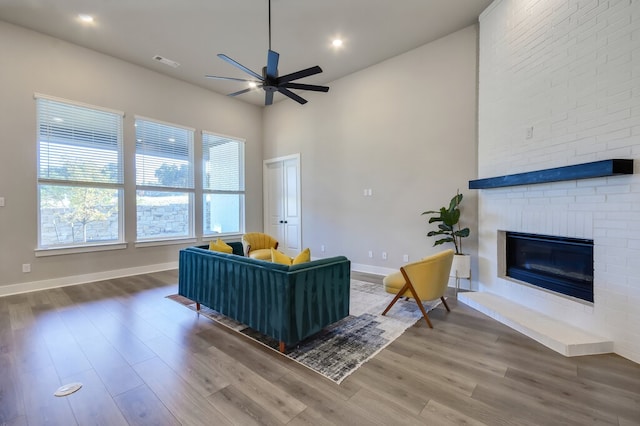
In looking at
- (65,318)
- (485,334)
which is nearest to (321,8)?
(485,334)

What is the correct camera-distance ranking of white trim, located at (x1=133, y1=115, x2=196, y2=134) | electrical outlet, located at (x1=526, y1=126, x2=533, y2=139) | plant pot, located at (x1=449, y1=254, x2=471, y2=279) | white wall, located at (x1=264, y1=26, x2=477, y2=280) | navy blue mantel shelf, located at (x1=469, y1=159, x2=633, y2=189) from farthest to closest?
white trim, located at (x1=133, y1=115, x2=196, y2=134) < white wall, located at (x1=264, y1=26, x2=477, y2=280) < plant pot, located at (x1=449, y1=254, x2=471, y2=279) < electrical outlet, located at (x1=526, y1=126, x2=533, y2=139) < navy blue mantel shelf, located at (x1=469, y1=159, x2=633, y2=189)

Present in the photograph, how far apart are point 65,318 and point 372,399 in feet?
11.1

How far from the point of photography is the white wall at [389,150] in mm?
4086

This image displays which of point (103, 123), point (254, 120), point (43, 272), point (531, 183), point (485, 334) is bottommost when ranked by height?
point (485, 334)

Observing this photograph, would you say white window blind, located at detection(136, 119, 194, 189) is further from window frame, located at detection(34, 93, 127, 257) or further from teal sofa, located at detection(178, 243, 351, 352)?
teal sofa, located at detection(178, 243, 351, 352)

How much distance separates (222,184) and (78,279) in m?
3.06

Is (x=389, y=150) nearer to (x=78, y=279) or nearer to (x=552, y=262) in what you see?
(x=552, y=262)

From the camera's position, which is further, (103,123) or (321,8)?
(103,123)

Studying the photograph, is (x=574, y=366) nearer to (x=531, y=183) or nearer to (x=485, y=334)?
(x=485, y=334)

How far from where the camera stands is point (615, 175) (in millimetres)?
2260

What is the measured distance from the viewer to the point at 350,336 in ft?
8.61

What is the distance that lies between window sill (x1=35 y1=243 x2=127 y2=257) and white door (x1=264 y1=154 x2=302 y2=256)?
315 cm

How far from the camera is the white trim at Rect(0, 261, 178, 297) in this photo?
3936 millimetres

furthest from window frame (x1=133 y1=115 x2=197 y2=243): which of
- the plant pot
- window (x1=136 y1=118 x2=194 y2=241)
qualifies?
the plant pot
